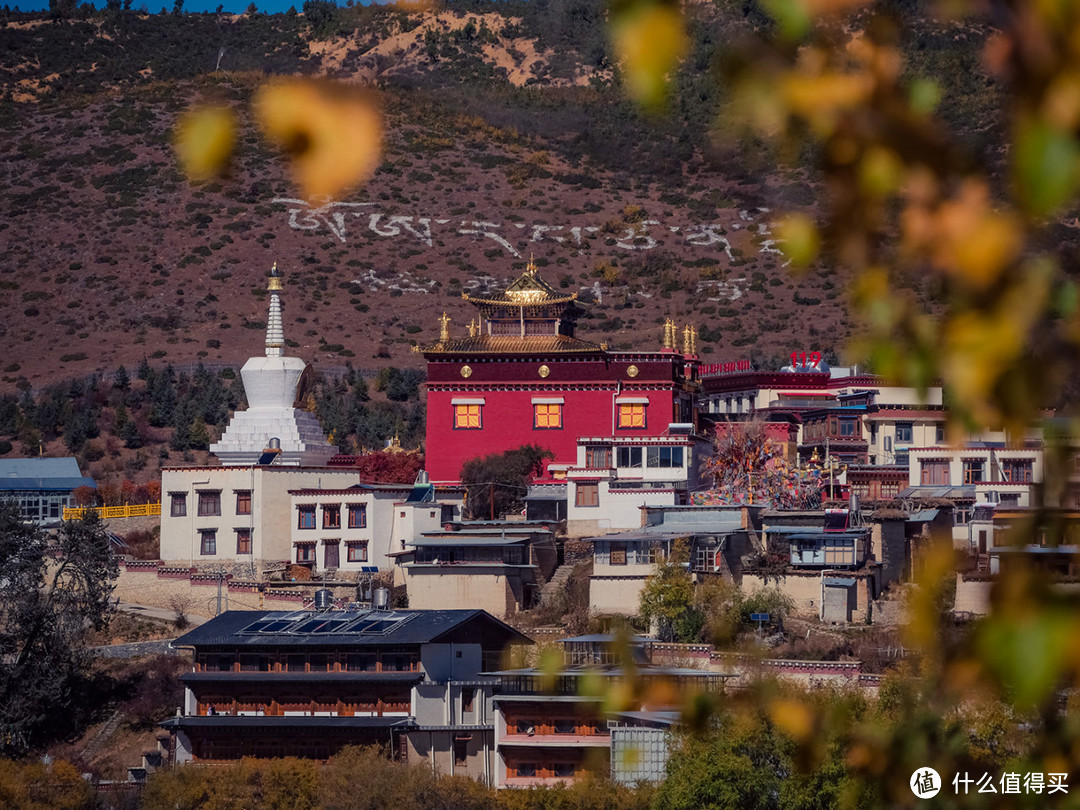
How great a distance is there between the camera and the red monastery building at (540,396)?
69.9 m

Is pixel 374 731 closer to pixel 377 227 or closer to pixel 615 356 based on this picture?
pixel 615 356

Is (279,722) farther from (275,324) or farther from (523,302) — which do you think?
(523,302)

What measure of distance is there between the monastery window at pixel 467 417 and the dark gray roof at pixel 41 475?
16.9 m

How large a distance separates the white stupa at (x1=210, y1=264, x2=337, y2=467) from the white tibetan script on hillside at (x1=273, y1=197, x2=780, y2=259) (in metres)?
63.8

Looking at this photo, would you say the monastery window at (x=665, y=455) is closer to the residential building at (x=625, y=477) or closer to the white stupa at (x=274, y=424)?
the residential building at (x=625, y=477)

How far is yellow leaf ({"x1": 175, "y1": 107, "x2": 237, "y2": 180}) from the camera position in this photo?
415cm

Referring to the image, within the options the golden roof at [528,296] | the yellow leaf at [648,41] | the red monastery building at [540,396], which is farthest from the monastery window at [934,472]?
the yellow leaf at [648,41]

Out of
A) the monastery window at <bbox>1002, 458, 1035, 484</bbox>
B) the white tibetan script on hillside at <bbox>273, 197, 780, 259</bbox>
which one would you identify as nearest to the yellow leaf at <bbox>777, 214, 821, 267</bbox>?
the monastery window at <bbox>1002, 458, 1035, 484</bbox>

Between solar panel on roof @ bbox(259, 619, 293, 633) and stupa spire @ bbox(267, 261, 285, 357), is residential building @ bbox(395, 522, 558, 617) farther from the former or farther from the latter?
stupa spire @ bbox(267, 261, 285, 357)

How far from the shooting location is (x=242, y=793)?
47000 mm

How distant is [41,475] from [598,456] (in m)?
26.0

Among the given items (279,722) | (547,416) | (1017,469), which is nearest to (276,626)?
(279,722)

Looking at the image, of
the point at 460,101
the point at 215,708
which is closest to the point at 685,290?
the point at 460,101

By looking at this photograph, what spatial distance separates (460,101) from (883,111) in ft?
539
